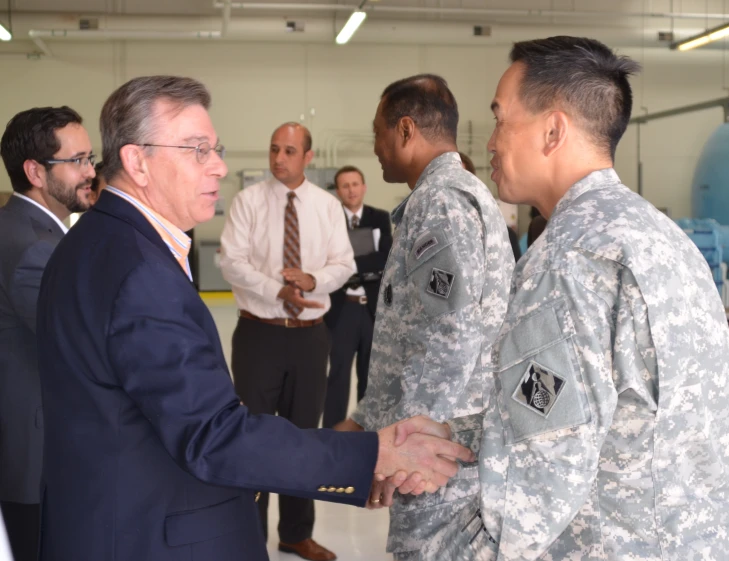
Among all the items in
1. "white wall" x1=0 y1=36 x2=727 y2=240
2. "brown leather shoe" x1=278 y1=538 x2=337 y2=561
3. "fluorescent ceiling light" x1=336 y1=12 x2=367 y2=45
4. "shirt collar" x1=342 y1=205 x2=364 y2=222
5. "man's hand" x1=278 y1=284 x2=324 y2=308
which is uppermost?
"fluorescent ceiling light" x1=336 y1=12 x2=367 y2=45

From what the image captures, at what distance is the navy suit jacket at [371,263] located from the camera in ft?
18.2

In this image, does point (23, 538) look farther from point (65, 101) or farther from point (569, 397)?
point (65, 101)

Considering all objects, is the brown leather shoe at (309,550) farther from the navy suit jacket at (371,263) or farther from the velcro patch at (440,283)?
the velcro patch at (440,283)

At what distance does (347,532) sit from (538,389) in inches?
129

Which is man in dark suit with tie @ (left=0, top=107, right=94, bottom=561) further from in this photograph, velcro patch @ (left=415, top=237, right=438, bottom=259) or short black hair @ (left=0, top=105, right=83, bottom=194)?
velcro patch @ (left=415, top=237, right=438, bottom=259)

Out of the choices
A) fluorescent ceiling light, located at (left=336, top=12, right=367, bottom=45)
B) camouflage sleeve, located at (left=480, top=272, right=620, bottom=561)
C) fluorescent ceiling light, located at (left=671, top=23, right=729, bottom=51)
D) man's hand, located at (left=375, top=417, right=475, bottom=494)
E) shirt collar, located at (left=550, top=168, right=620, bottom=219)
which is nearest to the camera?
camouflage sleeve, located at (left=480, top=272, right=620, bottom=561)

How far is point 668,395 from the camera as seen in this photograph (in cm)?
130

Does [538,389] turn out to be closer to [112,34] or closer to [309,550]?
[309,550]

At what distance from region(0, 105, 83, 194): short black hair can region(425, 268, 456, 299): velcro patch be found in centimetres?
147

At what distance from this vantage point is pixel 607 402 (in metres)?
1.27

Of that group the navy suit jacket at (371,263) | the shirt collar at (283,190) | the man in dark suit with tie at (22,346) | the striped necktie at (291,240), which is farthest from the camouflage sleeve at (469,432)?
the navy suit jacket at (371,263)

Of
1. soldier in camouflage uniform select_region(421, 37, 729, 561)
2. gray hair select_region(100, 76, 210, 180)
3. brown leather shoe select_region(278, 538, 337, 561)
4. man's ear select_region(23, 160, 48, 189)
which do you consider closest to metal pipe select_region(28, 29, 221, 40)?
brown leather shoe select_region(278, 538, 337, 561)

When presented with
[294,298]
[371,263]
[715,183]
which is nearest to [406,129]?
[294,298]

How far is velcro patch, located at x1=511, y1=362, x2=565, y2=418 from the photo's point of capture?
1286 mm
